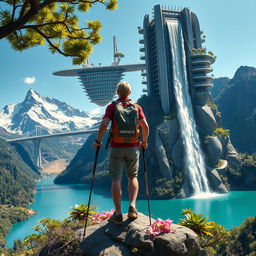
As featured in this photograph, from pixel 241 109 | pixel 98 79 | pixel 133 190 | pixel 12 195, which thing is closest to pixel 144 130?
pixel 133 190

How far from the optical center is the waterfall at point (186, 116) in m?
75.2

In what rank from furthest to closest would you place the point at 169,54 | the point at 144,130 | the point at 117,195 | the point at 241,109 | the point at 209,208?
Answer: the point at 241,109, the point at 169,54, the point at 209,208, the point at 144,130, the point at 117,195

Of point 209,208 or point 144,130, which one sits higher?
point 144,130

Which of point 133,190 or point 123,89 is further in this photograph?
point 133,190

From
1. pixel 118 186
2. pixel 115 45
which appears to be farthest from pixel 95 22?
pixel 115 45

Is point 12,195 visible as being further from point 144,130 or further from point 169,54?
point 144,130

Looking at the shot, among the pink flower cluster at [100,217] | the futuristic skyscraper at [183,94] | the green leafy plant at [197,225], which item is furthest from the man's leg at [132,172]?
the futuristic skyscraper at [183,94]

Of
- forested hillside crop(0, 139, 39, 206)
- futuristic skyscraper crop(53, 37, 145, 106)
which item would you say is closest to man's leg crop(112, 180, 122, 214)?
forested hillside crop(0, 139, 39, 206)

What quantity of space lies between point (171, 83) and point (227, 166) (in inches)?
1116

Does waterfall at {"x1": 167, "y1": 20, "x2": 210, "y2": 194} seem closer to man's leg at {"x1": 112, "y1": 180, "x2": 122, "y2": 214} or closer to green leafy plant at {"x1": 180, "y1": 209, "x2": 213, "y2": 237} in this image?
green leafy plant at {"x1": 180, "y1": 209, "x2": 213, "y2": 237}

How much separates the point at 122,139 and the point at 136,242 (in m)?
2.05

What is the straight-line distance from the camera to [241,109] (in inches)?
6619

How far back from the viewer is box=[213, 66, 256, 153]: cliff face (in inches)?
5802

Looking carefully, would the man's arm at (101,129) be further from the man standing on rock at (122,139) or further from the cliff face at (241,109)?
the cliff face at (241,109)
